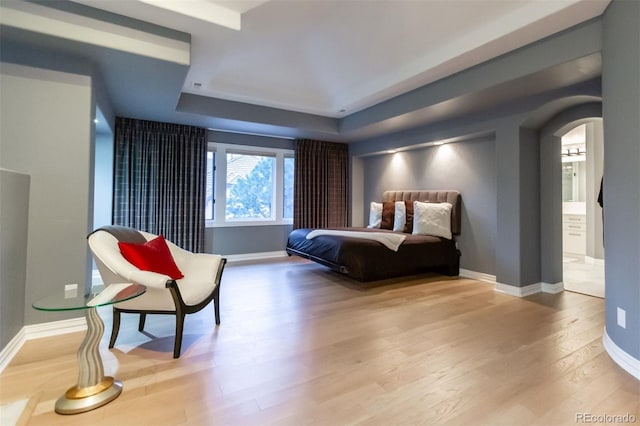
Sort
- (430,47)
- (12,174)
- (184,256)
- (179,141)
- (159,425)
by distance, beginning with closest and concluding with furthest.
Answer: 1. (159,425)
2. (12,174)
3. (184,256)
4. (430,47)
5. (179,141)

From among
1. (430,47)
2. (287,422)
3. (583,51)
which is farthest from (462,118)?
(287,422)

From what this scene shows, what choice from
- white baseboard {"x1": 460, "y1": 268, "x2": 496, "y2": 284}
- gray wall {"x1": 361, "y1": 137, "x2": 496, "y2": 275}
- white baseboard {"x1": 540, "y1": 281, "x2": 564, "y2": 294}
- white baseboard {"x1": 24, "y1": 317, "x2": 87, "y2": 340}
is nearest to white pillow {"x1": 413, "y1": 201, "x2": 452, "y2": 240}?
gray wall {"x1": 361, "y1": 137, "x2": 496, "y2": 275}

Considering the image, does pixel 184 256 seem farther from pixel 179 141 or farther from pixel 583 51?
pixel 583 51

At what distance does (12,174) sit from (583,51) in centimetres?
447

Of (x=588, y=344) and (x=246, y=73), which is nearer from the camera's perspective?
(x=588, y=344)

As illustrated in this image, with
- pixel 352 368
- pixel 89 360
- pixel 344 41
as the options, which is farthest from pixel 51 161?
pixel 344 41

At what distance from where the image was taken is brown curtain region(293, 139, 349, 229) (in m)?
6.19

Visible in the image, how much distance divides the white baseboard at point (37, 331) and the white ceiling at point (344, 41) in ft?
8.43

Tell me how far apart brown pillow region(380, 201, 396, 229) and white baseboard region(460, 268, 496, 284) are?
134cm

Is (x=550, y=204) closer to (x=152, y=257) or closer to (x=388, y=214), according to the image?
(x=388, y=214)

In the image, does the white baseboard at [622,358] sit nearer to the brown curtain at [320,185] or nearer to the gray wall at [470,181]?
the gray wall at [470,181]

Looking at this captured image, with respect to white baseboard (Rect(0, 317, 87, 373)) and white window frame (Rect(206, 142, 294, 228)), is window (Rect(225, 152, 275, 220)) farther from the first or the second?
white baseboard (Rect(0, 317, 87, 373))

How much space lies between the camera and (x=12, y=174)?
7.37ft

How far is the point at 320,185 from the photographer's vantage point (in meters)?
6.40
